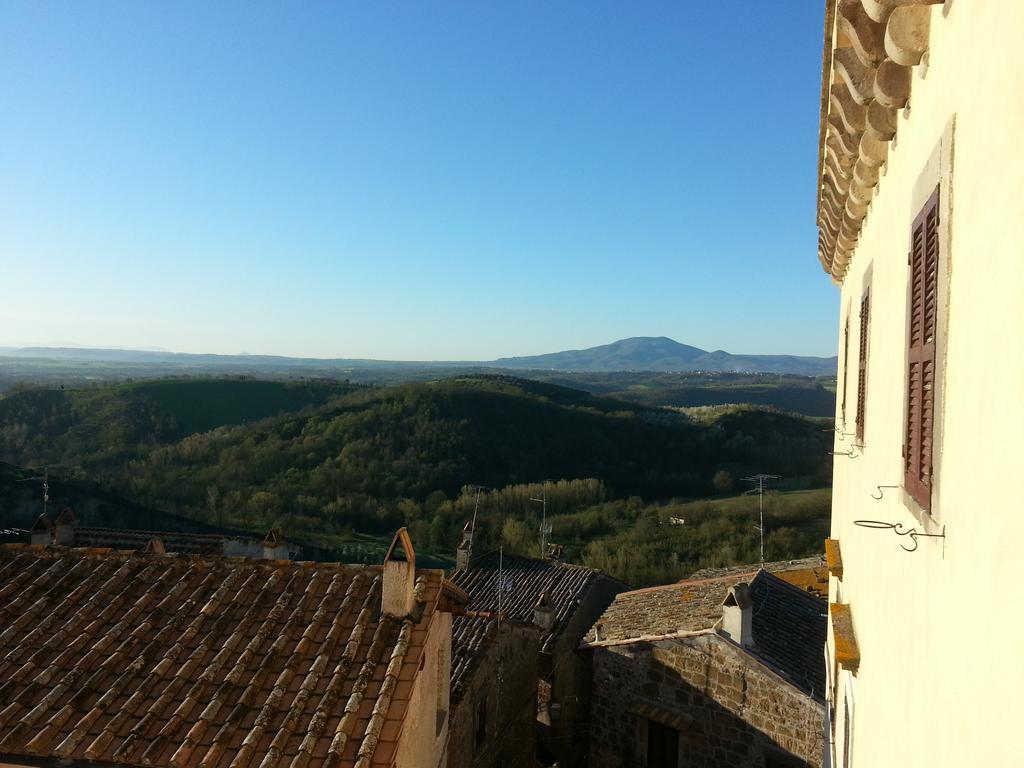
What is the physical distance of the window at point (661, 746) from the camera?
12.6m

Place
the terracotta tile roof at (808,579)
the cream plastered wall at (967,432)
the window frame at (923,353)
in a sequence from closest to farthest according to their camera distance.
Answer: the cream plastered wall at (967,432)
the window frame at (923,353)
the terracotta tile roof at (808,579)

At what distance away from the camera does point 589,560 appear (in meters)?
30.8

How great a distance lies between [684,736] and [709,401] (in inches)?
4017

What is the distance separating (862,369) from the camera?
16.9 ft

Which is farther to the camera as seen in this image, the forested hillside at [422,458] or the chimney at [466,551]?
the forested hillside at [422,458]

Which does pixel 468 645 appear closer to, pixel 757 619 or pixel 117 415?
pixel 757 619

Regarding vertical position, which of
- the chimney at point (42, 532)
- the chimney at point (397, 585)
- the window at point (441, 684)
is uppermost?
the chimney at point (397, 585)

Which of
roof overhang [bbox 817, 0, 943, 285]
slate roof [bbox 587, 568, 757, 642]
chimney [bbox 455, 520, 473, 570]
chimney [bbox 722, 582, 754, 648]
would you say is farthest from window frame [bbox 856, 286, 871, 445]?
chimney [bbox 455, 520, 473, 570]

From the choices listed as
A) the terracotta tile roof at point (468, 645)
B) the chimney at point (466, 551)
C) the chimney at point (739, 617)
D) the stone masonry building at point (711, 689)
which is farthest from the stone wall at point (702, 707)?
the chimney at point (466, 551)

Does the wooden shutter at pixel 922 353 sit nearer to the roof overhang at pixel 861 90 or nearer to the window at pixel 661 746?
the roof overhang at pixel 861 90

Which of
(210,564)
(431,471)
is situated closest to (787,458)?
(431,471)

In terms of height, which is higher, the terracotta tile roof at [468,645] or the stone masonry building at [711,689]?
the terracotta tile roof at [468,645]

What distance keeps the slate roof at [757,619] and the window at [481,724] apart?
2.76 m

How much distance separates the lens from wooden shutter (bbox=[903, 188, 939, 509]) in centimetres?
239
